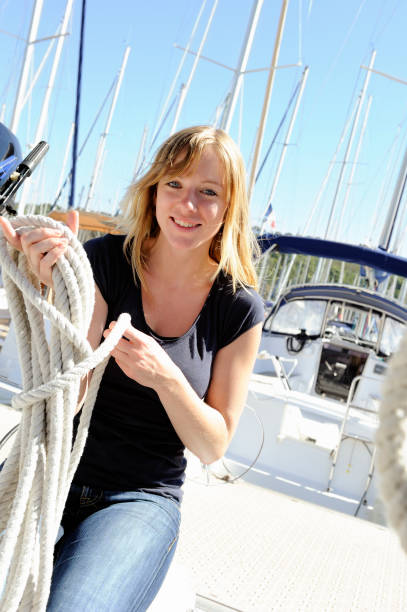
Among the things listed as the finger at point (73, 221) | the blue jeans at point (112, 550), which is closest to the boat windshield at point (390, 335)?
the blue jeans at point (112, 550)

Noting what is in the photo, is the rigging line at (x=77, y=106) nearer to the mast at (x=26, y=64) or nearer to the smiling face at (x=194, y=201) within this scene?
the mast at (x=26, y=64)

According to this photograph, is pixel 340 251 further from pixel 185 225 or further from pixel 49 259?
pixel 49 259

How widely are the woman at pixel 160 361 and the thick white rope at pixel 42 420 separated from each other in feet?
0.64

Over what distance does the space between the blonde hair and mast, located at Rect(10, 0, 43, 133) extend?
9.01 m

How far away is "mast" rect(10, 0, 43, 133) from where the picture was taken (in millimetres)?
10039

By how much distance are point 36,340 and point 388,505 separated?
840mm

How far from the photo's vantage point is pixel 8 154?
3656 millimetres

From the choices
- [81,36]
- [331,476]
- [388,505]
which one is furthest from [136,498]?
[81,36]

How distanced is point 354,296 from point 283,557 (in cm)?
649

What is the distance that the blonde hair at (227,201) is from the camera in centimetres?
179

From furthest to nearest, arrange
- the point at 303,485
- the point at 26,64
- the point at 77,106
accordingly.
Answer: the point at 26,64, the point at 77,106, the point at 303,485

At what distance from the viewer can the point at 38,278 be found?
46.3 inches

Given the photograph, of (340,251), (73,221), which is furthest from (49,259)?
(340,251)

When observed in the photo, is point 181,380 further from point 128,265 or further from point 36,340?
point 128,265
